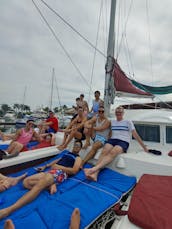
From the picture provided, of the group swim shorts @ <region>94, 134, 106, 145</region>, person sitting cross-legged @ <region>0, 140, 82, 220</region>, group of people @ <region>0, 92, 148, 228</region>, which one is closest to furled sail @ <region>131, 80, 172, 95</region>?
group of people @ <region>0, 92, 148, 228</region>

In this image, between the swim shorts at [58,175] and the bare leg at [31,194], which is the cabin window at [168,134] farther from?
the bare leg at [31,194]

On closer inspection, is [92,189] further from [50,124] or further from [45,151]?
[50,124]

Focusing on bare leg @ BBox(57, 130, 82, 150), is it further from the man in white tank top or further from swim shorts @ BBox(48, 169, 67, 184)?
swim shorts @ BBox(48, 169, 67, 184)

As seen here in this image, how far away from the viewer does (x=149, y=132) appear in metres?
4.16

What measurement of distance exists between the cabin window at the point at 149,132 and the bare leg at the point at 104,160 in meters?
1.24

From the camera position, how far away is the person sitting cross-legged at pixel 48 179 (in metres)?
2.15

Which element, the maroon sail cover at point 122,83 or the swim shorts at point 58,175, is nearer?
the swim shorts at point 58,175

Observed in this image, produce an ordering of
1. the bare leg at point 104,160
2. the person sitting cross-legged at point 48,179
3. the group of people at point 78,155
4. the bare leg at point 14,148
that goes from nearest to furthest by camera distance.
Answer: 1. the person sitting cross-legged at point 48,179
2. the group of people at point 78,155
3. the bare leg at point 104,160
4. the bare leg at point 14,148

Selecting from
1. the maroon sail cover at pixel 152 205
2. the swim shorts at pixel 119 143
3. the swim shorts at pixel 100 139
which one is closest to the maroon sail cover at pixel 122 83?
the swim shorts at pixel 100 139

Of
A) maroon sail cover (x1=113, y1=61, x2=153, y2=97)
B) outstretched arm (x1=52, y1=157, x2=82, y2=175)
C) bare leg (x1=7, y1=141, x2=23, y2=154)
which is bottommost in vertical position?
outstretched arm (x1=52, y1=157, x2=82, y2=175)

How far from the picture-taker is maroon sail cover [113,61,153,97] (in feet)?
13.8

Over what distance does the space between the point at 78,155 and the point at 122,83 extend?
2.03 m

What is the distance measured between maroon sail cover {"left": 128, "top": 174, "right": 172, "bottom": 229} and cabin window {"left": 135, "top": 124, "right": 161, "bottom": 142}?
5.19 feet

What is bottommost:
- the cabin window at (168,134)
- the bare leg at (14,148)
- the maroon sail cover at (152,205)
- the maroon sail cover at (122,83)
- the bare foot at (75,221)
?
the bare foot at (75,221)
